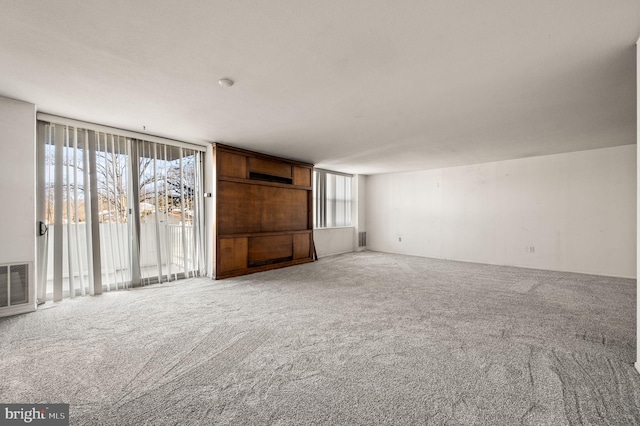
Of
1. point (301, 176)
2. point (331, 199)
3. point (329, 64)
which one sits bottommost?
point (331, 199)

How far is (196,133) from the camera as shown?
13.9 ft

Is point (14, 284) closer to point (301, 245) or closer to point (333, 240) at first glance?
point (301, 245)

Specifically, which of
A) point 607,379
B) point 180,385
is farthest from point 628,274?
point 180,385

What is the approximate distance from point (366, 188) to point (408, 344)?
6.58m

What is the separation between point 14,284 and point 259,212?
3.34m

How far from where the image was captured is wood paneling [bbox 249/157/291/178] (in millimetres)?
5422

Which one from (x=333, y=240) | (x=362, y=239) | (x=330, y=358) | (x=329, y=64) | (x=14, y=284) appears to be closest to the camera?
(x=330, y=358)

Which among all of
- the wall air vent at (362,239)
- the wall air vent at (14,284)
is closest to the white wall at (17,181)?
the wall air vent at (14,284)

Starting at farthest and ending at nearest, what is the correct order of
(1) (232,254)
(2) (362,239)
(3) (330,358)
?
(2) (362,239), (1) (232,254), (3) (330,358)

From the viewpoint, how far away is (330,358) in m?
2.14

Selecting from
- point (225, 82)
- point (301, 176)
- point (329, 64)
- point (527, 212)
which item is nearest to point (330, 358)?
point (329, 64)

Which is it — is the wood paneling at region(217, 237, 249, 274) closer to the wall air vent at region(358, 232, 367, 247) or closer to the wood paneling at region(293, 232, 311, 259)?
the wood paneling at region(293, 232, 311, 259)

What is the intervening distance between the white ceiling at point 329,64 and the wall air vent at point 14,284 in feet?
5.97

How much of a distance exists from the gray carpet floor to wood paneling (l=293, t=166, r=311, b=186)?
3024 mm
